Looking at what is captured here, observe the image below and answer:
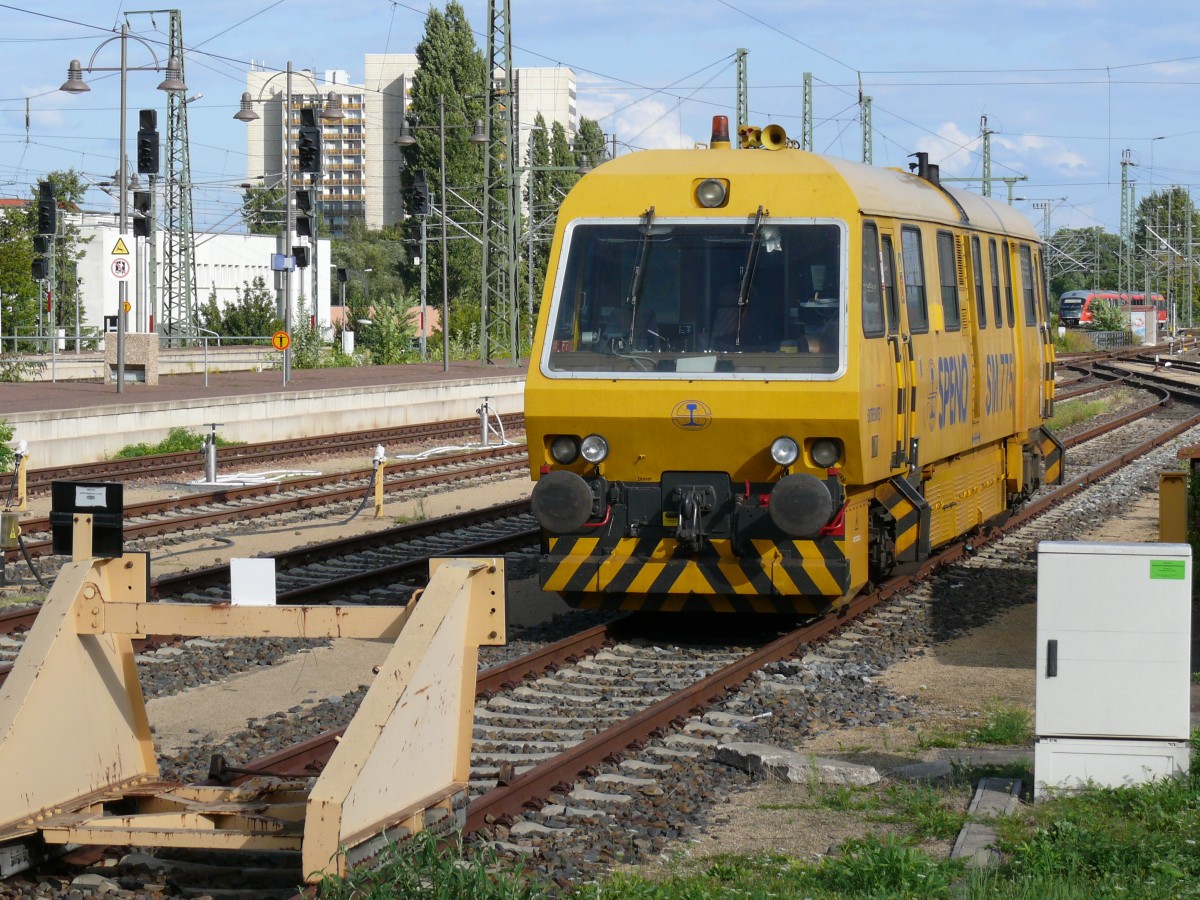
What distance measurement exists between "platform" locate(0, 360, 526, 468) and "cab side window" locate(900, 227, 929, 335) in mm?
14617

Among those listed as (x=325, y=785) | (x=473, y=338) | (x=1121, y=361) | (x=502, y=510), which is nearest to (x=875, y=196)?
(x=325, y=785)

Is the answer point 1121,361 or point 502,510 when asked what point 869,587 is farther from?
point 1121,361

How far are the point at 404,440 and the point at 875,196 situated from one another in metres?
17.2

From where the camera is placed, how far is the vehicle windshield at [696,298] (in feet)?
32.6

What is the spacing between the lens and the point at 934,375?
11555 millimetres

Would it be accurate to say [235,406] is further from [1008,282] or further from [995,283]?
[995,283]

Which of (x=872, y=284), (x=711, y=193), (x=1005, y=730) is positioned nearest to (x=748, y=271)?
(x=711, y=193)

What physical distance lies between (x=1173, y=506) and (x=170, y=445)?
54.2 feet

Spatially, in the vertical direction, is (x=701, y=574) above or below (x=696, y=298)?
below

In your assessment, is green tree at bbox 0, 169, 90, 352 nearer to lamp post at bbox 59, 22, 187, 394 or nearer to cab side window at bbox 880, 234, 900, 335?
lamp post at bbox 59, 22, 187, 394

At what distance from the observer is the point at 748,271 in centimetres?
1006

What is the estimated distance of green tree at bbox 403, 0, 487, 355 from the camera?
257ft

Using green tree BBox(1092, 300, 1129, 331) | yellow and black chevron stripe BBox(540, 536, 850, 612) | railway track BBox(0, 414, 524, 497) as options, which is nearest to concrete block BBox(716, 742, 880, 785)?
yellow and black chevron stripe BBox(540, 536, 850, 612)

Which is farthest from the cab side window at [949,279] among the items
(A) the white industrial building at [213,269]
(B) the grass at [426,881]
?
(A) the white industrial building at [213,269]
